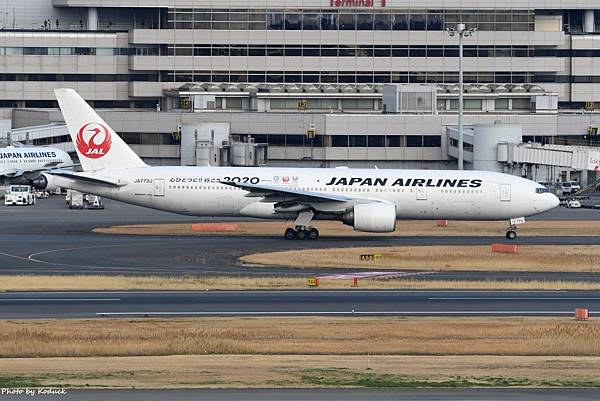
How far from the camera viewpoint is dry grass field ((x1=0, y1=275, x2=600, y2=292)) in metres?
55.9

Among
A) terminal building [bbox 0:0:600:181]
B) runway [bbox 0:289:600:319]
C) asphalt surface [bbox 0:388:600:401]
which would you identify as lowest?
asphalt surface [bbox 0:388:600:401]

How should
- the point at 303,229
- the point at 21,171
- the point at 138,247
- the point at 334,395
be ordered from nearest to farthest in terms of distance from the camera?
the point at 334,395 → the point at 138,247 → the point at 303,229 → the point at 21,171

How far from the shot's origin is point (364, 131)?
394 ft

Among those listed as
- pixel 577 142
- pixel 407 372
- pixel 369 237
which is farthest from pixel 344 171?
pixel 577 142

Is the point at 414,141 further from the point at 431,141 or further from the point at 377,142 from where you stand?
the point at 377,142

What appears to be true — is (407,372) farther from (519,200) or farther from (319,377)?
(519,200)

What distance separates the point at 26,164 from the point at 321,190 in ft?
136

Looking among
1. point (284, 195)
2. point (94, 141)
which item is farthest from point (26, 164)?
Answer: point (284, 195)

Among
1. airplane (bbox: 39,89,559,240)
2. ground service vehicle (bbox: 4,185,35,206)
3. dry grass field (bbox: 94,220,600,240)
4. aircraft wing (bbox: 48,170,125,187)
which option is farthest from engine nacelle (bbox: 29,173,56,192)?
aircraft wing (bbox: 48,170,125,187)

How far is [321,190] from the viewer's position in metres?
78.2

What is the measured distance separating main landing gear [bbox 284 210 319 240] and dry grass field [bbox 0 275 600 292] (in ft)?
60.4

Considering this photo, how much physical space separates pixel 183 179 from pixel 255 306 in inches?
1125

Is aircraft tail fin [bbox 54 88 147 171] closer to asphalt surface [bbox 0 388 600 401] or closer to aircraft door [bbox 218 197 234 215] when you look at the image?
aircraft door [bbox 218 197 234 215]

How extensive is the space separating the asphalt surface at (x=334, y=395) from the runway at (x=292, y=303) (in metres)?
13.8
